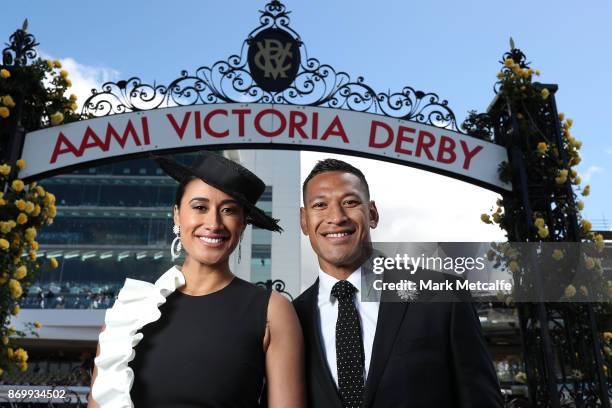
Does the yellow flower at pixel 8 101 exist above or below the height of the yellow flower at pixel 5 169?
above

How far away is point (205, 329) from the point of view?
2146mm

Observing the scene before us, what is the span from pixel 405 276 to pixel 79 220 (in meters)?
47.1

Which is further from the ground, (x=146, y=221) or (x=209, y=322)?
(x=146, y=221)

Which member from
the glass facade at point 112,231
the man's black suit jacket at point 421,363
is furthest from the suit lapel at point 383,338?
the glass facade at point 112,231

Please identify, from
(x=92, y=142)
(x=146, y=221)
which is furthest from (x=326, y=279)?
(x=146, y=221)

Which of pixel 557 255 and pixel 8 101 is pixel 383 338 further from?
pixel 8 101

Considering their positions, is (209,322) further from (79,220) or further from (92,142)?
(79,220)

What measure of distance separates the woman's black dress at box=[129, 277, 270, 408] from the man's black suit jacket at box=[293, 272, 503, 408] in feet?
0.94

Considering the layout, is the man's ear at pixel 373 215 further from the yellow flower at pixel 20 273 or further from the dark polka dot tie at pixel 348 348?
the yellow flower at pixel 20 273

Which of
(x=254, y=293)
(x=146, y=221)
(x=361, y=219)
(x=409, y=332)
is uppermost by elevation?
(x=146, y=221)

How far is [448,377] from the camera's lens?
2.21m

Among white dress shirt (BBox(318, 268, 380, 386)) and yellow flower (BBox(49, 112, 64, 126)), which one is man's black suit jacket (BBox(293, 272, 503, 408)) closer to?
white dress shirt (BBox(318, 268, 380, 386))

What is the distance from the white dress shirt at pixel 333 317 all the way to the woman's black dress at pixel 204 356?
0.33m

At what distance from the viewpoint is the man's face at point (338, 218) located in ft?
7.76
